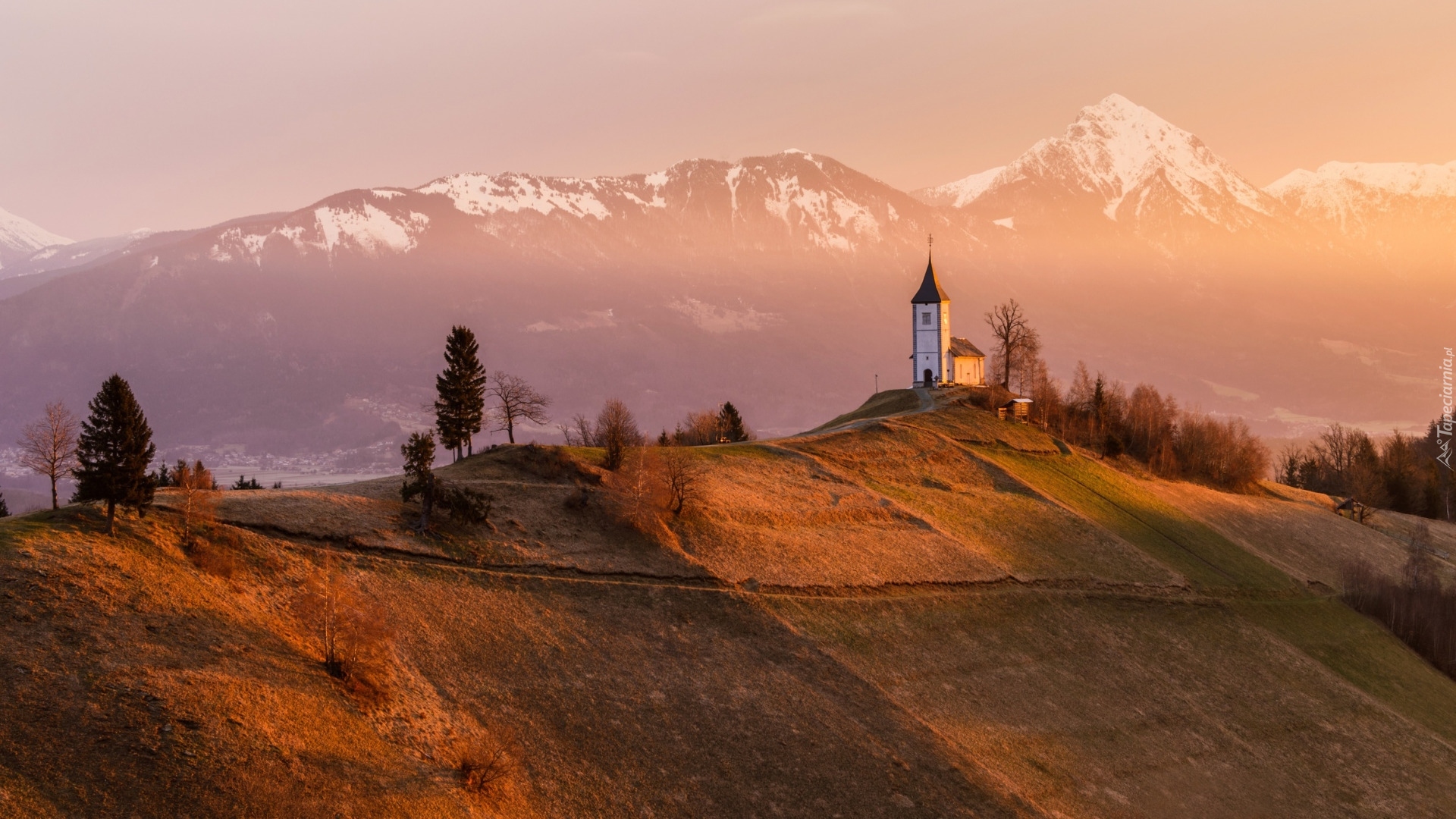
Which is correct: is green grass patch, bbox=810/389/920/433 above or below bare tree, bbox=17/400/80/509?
below

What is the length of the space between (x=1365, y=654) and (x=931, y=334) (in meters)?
75.5

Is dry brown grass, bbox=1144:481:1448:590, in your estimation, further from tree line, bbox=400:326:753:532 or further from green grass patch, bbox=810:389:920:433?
tree line, bbox=400:326:753:532

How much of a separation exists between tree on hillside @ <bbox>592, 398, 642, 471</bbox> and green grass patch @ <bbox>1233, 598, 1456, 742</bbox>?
2017 inches

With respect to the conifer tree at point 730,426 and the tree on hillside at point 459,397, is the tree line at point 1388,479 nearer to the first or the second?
the conifer tree at point 730,426

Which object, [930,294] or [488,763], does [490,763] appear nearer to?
[488,763]

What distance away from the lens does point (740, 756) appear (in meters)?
49.2

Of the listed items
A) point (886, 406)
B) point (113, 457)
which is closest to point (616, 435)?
point (113, 457)

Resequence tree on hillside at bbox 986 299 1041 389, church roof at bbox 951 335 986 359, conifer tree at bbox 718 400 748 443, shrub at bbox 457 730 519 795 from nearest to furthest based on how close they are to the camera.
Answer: shrub at bbox 457 730 519 795 → conifer tree at bbox 718 400 748 443 → tree on hillside at bbox 986 299 1041 389 → church roof at bbox 951 335 986 359

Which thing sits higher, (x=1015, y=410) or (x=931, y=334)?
(x=931, y=334)

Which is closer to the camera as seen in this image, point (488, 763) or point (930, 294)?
point (488, 763)

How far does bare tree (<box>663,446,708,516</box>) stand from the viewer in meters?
76.7

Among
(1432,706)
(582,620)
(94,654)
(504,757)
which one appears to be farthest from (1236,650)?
(94,654)

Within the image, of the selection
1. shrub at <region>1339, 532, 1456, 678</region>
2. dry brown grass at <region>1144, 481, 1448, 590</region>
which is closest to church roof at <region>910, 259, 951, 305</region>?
dry brown grass at <region>1144, 481, 1448, 590</region>

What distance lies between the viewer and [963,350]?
160 meters
